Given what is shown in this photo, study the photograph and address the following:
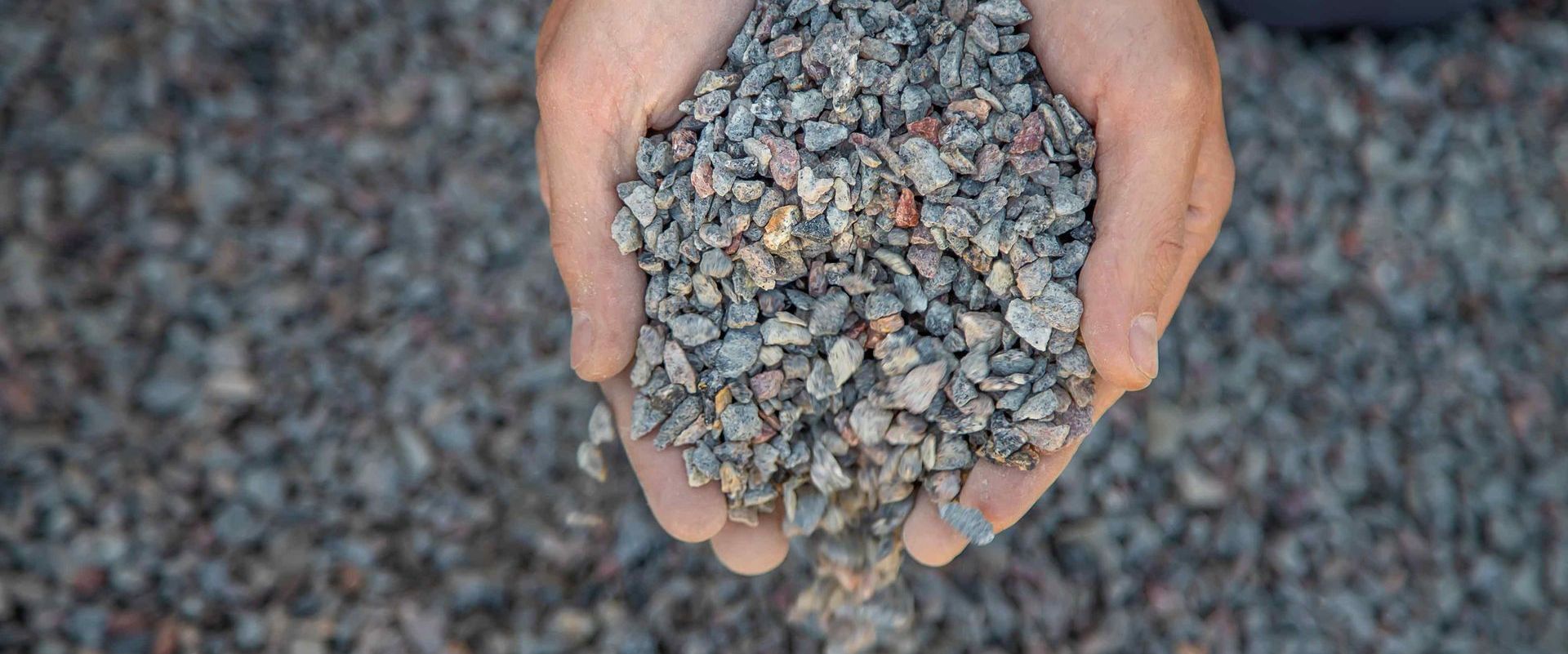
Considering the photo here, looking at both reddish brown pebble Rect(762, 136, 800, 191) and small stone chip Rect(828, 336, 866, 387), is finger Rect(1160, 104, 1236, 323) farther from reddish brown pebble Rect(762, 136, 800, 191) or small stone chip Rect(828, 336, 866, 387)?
reddish brown pebble Rect(762, 136, 800, 191)

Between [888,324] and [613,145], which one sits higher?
[613,145]

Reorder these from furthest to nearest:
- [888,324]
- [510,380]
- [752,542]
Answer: [510,380] < [752,542] < [888,324]

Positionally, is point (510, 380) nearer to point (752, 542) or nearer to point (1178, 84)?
point (752, 542)

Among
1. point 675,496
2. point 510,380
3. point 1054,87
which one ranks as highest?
point 1054,87

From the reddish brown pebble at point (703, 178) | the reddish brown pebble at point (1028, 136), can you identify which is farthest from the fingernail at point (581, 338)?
the reddish brown pebble at point (1028, 136)

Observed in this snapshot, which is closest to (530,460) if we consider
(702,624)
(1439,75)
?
(702,624)

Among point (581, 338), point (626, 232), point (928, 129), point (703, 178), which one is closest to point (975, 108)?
point (928, 129)

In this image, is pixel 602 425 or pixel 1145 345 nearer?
pixel 1145 345

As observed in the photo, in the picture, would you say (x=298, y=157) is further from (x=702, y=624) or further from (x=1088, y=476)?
(x=1088, y=476)
